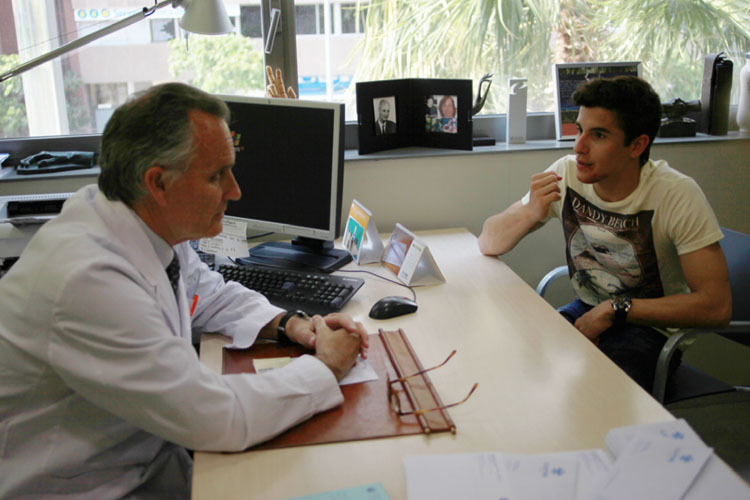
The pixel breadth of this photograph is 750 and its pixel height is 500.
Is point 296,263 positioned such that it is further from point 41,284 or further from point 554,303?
point 554,303

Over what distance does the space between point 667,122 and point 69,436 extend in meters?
2.35

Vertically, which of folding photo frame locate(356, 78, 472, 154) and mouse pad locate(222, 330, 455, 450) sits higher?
folding photo frame locate(356, 78, 472, 154)

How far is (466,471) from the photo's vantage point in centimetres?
106

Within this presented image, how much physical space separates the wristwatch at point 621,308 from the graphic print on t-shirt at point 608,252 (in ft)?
0.45

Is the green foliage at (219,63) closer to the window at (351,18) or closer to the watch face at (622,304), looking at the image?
the window at (351,18)

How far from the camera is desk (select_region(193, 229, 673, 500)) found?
108 cm

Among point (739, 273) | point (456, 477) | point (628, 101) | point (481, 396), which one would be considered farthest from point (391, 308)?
point (739, 273)

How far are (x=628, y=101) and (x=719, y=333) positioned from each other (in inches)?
26.1

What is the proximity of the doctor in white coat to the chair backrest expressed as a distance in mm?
1304

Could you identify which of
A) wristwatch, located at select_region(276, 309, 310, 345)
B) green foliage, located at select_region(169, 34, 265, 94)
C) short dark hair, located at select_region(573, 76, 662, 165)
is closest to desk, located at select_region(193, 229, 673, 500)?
wristwatch, located at select_region(276, 309, 310, 345)

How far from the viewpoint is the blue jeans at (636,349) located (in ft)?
6.14

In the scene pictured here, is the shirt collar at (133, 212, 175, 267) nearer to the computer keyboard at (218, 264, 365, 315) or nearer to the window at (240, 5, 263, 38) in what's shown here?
the computer keyboard at (218, 264, 365, 315)

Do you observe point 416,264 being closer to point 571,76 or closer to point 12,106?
point 571,76

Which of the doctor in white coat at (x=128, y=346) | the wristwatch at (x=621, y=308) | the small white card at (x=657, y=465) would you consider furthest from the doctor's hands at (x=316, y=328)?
the wristwatch at (x=621, y=308)
